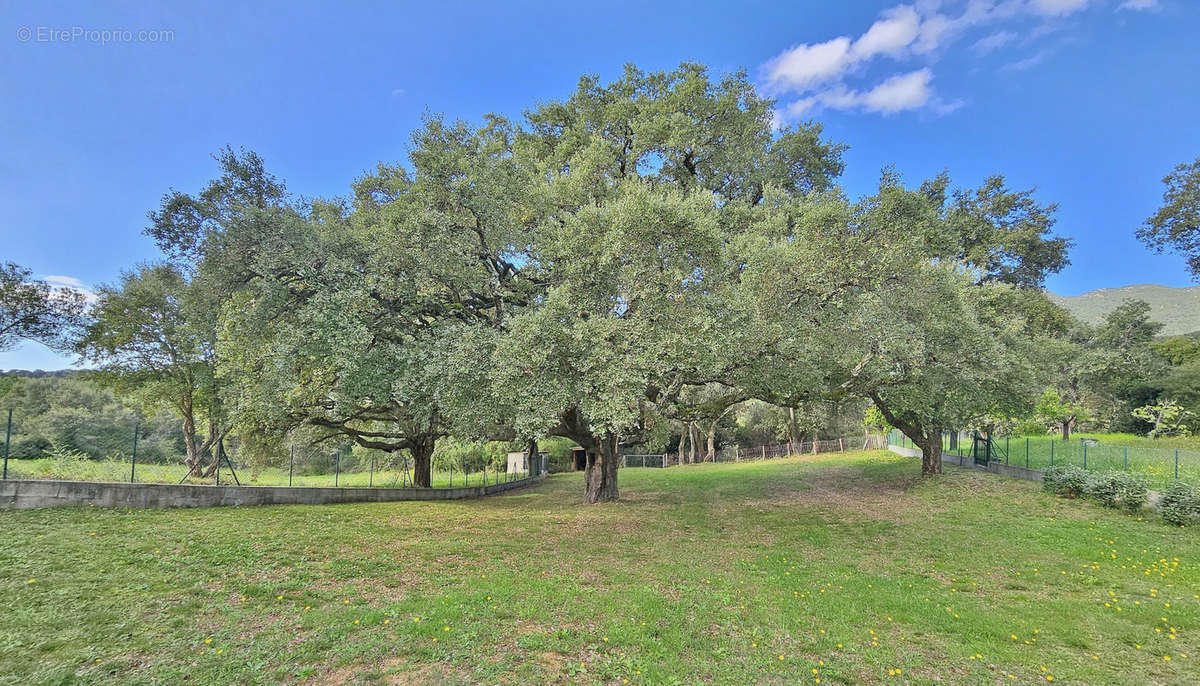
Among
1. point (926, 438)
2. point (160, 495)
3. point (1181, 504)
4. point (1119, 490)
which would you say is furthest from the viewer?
point (926, 438)

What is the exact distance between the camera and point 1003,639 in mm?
6480

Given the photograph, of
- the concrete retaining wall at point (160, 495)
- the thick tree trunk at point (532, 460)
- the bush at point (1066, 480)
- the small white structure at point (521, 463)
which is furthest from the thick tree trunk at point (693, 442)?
the concrete retaining wall at point (160, 495)

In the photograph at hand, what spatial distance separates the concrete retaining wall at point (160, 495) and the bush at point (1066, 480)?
899 inches

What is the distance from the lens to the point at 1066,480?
15781 mm

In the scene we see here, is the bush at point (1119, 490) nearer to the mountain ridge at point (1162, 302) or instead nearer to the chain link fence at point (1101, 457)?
the chain link fence at point (1101, 457)

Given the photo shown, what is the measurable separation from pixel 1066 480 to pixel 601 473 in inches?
588

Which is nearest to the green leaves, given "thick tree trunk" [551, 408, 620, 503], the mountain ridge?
"thick tree trunk" [551, 408, 620, 503]

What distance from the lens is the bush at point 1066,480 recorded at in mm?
15422

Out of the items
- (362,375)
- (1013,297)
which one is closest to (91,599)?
(362,375)

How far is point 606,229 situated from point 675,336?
345cm

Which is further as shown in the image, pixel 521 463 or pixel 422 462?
pixel 521 463

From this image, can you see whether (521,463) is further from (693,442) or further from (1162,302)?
(1162,302)

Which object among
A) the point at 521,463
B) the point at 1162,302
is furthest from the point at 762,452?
the point at 1162,302

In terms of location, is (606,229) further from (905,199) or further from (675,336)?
(905,199)
